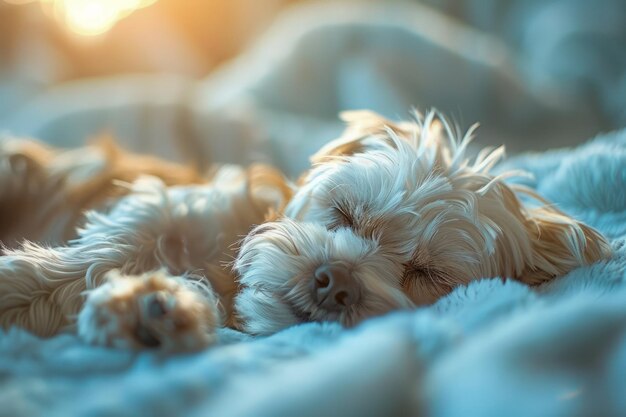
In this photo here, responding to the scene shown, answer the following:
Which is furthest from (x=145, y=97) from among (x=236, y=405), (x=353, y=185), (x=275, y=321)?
(x=236, y=405)

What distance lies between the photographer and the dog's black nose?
127 centimetres

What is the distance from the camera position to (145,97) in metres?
2.84

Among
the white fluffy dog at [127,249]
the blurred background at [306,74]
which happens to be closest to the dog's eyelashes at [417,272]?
the white fluffy dog at [127,249]

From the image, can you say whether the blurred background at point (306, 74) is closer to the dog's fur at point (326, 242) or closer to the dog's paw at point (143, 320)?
the dog's fur at point (326, 242)

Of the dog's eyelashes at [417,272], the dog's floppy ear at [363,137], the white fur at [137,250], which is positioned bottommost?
the dog's eyelashes at [417,272]

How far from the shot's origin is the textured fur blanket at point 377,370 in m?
0.79

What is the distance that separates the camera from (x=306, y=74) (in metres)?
3.17

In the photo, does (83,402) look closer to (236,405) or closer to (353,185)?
(236,405)

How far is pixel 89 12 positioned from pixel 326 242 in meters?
2.71

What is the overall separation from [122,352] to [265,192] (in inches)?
32.4

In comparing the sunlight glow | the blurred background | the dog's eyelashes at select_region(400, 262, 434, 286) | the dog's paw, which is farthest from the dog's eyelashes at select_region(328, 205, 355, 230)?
the sunlight glow

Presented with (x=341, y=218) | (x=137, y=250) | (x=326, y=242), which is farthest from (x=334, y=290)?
(x=137, y=250)

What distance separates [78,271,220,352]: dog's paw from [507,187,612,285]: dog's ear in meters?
0.79

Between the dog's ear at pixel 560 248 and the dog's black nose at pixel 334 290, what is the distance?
45 centimetres
